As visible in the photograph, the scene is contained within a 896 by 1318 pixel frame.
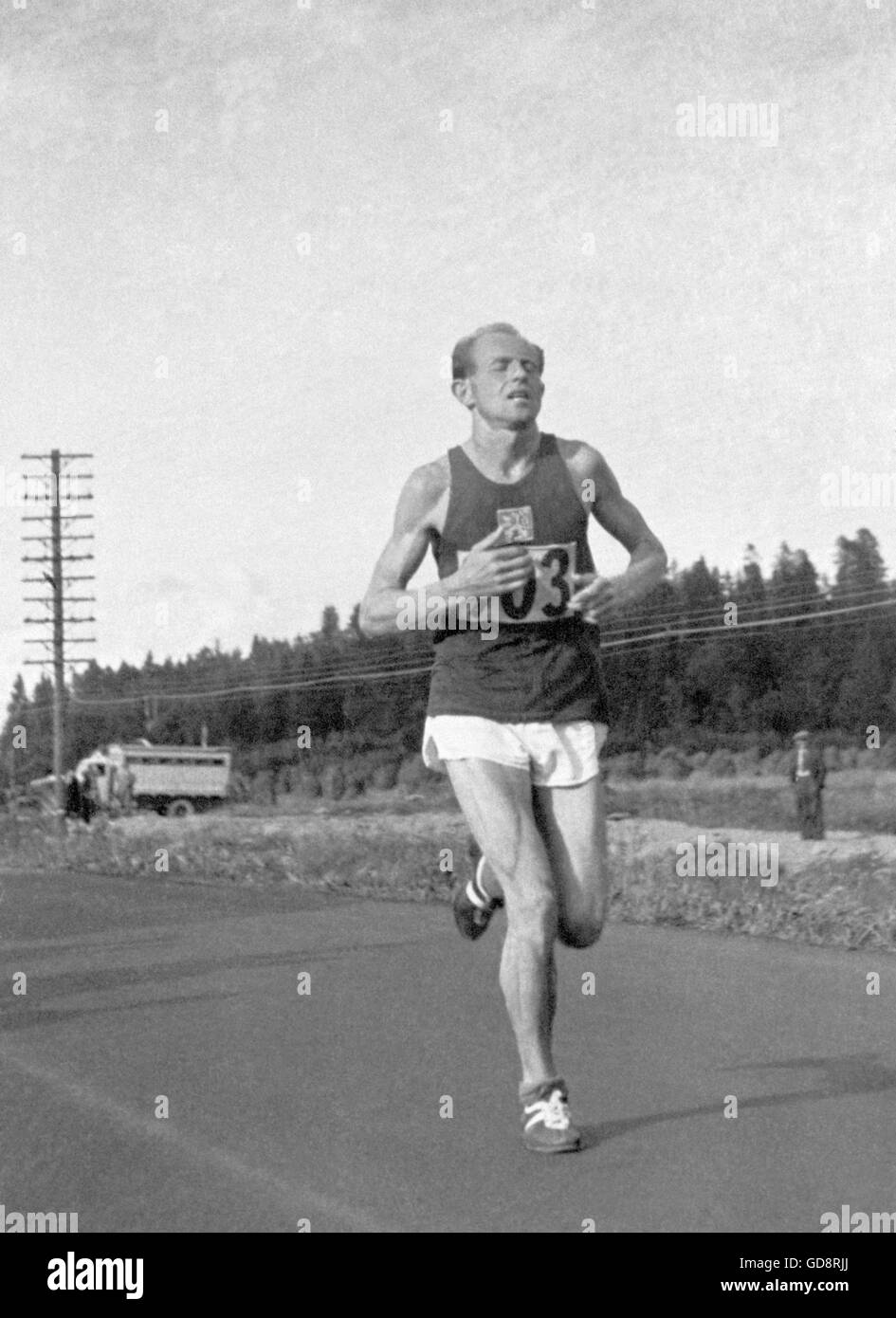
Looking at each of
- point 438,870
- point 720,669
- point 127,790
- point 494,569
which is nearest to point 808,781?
Result: point 438,870

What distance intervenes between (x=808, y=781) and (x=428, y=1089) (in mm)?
17966

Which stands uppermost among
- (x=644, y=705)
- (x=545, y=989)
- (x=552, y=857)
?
(x=644, y=705)

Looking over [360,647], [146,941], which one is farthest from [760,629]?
[146,941]

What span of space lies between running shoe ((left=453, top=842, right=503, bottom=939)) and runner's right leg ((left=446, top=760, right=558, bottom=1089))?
0.39 m

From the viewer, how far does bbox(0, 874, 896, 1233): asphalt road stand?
483 centimetres

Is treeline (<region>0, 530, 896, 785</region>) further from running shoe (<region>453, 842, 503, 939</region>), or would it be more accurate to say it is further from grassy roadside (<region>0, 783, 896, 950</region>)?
running shoe (<region>453, 842, 503, 939</region>)

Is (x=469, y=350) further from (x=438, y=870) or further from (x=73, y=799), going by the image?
(x=73, y=799)

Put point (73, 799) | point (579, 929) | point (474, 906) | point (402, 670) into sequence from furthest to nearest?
point (402, 670), point (73, 799), point (474, 906), point (579, 929)

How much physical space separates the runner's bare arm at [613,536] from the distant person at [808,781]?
18.4 m

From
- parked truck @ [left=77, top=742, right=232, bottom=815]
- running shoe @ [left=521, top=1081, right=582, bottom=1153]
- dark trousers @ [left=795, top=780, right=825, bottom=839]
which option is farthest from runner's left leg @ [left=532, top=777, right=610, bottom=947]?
parked truck @ [left=77, top=742, right=232, bottom=815]

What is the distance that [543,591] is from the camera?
4.88 meters
